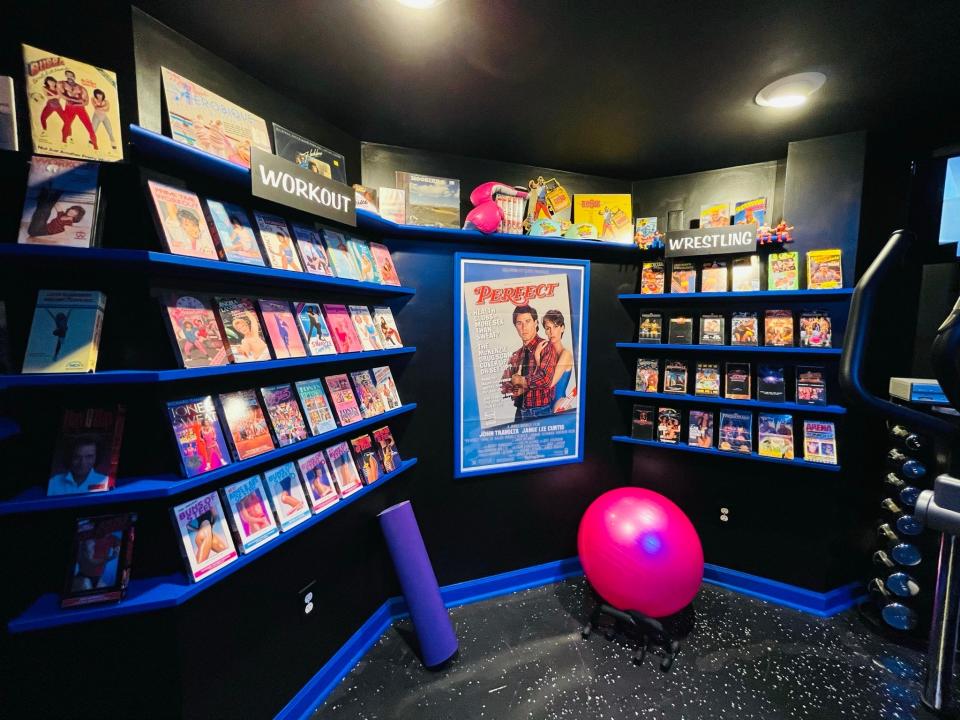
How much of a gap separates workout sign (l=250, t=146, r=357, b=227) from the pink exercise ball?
7.39ft

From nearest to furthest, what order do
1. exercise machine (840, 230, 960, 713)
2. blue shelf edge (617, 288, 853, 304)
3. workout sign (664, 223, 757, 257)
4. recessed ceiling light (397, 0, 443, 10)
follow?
exercise machine (840, 230, 960, 713) → recessed ceiling light (397, 0, 443, 10) → blue shelf edge (617, 288, 853, 304) → workout sign (664, 223, 757, 257)

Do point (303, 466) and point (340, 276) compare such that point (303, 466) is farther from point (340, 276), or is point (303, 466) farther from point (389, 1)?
point (389, 1)

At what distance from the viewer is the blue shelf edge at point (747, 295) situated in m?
2.35

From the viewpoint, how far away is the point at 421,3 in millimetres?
1396

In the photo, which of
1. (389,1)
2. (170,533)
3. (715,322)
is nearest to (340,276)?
(389,1)

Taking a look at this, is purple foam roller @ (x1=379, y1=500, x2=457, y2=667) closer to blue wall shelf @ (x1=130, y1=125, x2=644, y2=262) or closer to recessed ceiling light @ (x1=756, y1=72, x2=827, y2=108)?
blue wall shelf @ (x1=130, y1=125, x2=644, y2=262)

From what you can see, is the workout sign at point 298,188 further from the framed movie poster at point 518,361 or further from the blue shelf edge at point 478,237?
the framed movie poster at point 518,361

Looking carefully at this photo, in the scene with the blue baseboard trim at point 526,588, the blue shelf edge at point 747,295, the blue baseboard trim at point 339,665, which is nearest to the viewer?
the blue baseboard trim at point 339,665

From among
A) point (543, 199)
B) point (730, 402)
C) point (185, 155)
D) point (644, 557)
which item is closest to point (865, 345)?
point (644, 557)

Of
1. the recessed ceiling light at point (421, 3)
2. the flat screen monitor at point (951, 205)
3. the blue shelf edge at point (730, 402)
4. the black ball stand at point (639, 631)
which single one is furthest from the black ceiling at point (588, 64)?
the black ball stand at point (639, 631)

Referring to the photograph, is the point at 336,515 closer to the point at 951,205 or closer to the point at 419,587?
the point at 419,587

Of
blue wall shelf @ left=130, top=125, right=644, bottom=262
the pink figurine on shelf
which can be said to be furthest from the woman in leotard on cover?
the pink figurine on shelf

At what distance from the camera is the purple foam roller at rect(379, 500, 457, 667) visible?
6.93 feet

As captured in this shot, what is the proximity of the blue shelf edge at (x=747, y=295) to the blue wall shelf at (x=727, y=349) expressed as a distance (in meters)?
0.34
